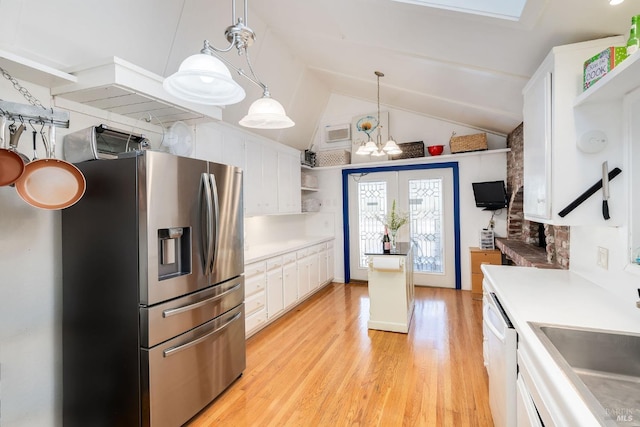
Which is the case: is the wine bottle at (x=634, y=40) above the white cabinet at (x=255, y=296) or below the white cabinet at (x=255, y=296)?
above

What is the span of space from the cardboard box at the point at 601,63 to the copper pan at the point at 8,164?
2945 millimetres

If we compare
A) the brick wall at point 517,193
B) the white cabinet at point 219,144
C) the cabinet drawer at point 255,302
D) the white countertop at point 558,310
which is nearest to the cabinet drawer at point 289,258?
the cabinet drawer at point 255,302

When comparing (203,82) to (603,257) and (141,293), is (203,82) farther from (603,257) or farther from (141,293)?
(603,257)

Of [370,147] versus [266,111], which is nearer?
[266,111]

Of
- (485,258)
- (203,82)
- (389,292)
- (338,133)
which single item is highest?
(338,133)

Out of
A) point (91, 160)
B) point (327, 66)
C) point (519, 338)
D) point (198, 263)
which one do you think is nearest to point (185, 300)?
point (198, 263)

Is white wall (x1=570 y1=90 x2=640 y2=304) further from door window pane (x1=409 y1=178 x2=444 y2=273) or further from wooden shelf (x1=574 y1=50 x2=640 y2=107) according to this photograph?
door window pane (x1=409 y1=178 x2=444 y2=273)

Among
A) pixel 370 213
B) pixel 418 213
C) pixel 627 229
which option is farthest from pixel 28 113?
pixel 418 213

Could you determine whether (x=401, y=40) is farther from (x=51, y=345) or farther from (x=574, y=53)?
(x=51, y=345)

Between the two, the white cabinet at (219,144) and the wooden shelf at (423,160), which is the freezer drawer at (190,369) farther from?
the wooden shelf at (423,160)

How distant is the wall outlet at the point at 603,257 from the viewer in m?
1.74

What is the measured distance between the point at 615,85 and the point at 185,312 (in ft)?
8.57

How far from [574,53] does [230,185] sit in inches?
91.0

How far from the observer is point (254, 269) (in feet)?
10.6
